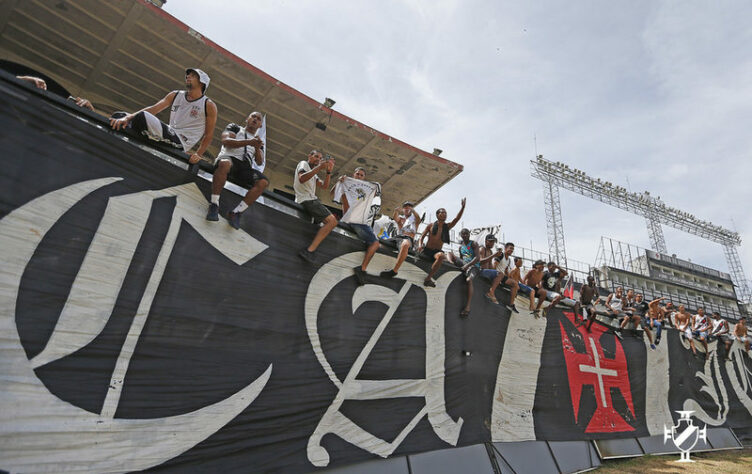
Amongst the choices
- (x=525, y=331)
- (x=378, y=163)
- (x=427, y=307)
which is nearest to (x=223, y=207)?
(x=427, y=307)

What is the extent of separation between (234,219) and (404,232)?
4.21 meters

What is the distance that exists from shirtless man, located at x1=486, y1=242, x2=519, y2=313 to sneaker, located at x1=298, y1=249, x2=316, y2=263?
335 cm

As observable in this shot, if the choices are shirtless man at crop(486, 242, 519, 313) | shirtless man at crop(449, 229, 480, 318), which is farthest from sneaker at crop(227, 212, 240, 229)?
shirtless man at crop(486, 242, 519, 313)

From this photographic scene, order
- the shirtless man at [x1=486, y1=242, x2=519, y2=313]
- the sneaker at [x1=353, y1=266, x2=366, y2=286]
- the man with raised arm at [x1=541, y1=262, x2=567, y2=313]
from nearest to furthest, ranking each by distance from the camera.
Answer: the sneaker at [x1=353, y1=266, x2=366, y2=286] < the shirtless man at [x1=486, y1=242, x2=519, y2=313] < the man with raised arm at [x1=541, y1=262, x2=567, y2=313]

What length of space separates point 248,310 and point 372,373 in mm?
1623

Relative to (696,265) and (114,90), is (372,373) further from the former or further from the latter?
(696,265)

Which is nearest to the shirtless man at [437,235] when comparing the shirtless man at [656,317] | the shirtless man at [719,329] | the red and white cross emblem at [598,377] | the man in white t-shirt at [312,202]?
the man in white t-shirt at [312,202]

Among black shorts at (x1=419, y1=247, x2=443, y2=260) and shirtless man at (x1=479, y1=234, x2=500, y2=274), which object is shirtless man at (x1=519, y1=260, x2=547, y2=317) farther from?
black shorts at (x1=419, y1=247, x2=443, y2=260)

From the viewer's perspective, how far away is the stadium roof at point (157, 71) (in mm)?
6551

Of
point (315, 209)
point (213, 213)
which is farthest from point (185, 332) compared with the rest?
point (315, 209)

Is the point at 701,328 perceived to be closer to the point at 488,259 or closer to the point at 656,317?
the point at 656,317

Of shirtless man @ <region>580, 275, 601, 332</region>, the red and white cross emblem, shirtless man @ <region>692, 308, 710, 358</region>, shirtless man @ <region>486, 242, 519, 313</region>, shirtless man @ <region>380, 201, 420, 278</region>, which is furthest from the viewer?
shirtless man @ <region>692, 308, 710, 358</region>

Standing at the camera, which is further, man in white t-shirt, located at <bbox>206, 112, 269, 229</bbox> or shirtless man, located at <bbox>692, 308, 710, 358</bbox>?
shirtless man, located at <bbox>692, 308, 710, 358</bbox>

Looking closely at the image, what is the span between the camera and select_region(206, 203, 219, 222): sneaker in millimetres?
3266
